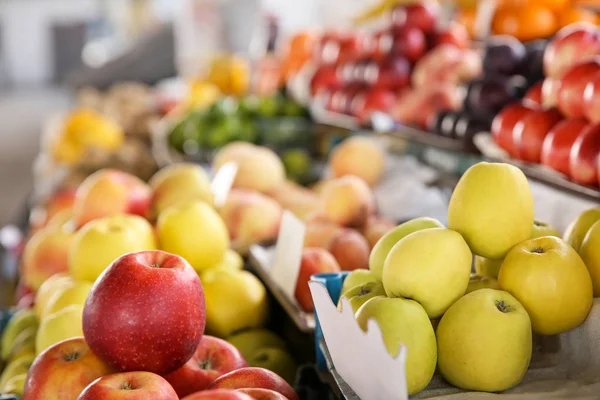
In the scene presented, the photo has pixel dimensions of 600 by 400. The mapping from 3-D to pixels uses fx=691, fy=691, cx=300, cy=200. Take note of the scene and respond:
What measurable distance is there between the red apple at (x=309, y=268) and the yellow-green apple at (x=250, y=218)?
1.60 feet

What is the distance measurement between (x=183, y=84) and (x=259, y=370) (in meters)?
6.39

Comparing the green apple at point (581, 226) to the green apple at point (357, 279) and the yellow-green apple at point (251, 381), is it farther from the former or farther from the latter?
the yellow-green apple at point (251, 381)

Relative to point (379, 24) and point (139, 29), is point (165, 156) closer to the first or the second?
point (379, 24)

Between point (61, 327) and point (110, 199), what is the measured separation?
0.70 metres

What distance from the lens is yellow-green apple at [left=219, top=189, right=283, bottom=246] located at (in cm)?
222

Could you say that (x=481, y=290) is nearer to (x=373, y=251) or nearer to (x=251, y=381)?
(x=373, y=251)

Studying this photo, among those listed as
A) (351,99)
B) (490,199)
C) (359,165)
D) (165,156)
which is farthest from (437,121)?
(165,156)

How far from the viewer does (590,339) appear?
3.51 ft

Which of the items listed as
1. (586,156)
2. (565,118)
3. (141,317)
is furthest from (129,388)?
(565,118)

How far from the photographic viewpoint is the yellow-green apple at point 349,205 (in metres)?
2.14

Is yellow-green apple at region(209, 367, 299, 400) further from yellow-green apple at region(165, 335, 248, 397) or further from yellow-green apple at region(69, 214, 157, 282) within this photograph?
yellow-green apple at region(69, 214, 157, 282)

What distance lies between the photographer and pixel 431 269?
3.35ft

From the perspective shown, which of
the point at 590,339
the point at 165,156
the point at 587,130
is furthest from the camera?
the point at 165,156

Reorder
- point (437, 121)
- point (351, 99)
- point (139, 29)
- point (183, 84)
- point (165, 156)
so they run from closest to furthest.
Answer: point (437, 121)
point (351, 99)
point (165, 156)
point (183, 84)
point (139, 29)
